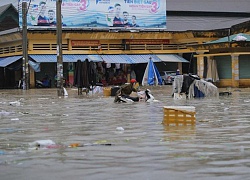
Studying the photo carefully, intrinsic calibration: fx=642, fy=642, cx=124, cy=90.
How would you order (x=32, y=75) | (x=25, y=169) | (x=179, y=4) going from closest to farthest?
(x=25, y=169) → (x=32, y=75) → (x=179, y=4)

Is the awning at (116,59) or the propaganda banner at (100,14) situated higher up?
the propaganda banner at (100,14)

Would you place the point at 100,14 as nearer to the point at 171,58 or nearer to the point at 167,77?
the point at 171,58

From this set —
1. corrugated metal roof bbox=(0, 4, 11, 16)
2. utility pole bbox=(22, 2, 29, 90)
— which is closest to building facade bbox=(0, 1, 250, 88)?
corrugated metal roof bbox=(0, 4, 11, 16)

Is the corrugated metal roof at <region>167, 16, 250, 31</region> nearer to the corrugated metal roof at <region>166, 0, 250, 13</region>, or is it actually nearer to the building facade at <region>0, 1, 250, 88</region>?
the corrugated metal roof at <region>166, 0, 250, 13</region>

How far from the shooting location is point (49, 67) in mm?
51531

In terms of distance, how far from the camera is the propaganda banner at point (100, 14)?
4881 centimetres

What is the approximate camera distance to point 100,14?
169 feet

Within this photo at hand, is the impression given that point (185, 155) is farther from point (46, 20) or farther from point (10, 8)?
point (10, 8)

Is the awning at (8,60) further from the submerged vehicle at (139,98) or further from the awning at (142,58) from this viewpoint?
the submerged vehicle at (139,98)

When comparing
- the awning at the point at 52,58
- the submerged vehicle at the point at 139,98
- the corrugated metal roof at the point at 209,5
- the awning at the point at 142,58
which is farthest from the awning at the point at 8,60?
the submerged vehicle at the point at 139,98

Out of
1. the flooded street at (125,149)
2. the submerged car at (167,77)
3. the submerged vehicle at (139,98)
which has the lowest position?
the flooded street at (125,149)

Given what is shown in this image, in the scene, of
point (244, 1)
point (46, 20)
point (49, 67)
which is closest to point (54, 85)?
point (49, 67)

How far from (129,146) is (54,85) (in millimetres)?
41845

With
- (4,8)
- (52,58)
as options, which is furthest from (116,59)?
(4,8)
